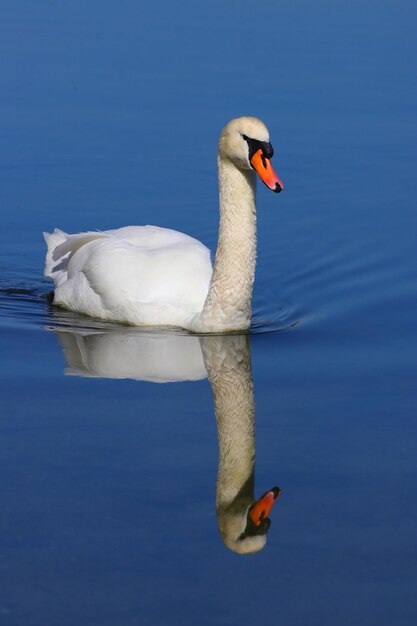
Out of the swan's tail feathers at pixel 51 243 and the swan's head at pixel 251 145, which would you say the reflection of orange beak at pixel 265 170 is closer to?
the swan's head at pixel 251 145

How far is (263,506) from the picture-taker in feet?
21.9

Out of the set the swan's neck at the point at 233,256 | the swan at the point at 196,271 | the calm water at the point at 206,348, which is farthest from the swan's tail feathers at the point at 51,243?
the swan's neck at the point at 233,256

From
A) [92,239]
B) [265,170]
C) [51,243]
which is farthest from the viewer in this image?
[51,243]

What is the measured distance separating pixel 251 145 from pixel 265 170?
11.2 inches

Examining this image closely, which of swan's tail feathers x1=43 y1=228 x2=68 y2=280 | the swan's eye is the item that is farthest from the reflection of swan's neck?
swan's tail feathers x1=43 y1=228 x2=68 y2=280

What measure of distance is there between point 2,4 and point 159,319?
11344mm

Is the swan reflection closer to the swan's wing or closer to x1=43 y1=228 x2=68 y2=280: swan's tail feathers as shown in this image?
the swan's wing

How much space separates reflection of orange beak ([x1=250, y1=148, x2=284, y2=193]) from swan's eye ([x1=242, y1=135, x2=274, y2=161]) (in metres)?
0.03

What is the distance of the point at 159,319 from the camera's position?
986 cm

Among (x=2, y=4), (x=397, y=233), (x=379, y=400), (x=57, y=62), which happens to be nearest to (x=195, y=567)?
(x=379, y=400)

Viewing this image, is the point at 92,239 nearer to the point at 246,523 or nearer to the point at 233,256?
the point at 233,256

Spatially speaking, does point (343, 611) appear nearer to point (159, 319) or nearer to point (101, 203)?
point (159, 319)

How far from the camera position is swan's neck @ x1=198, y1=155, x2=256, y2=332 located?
9727 millimetres

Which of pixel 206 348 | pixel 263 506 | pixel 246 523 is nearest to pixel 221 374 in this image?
pixel 206 348
